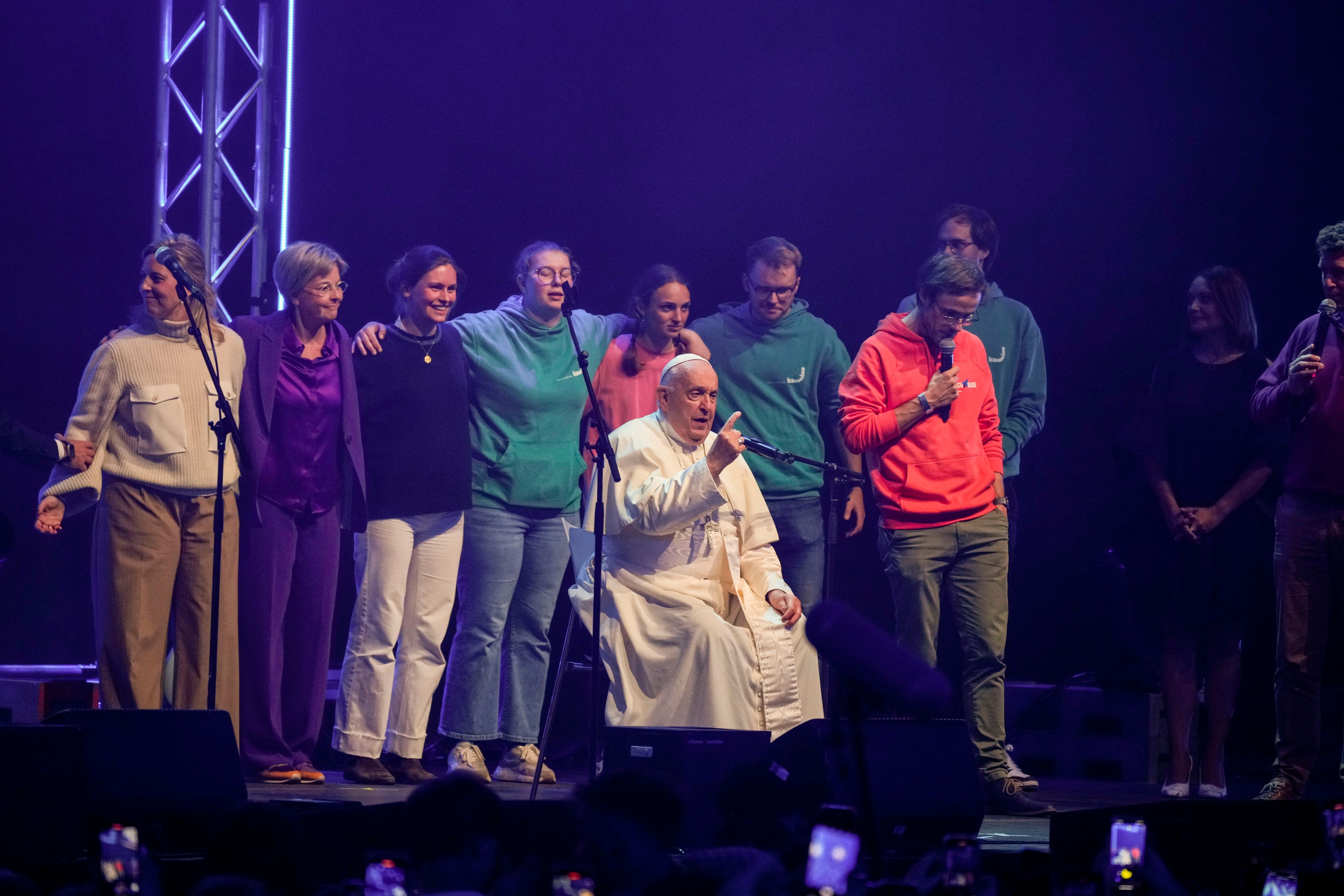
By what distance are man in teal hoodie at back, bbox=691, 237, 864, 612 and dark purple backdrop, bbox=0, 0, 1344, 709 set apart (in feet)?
3.59

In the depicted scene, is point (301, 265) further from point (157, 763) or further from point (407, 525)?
point (157, 763)

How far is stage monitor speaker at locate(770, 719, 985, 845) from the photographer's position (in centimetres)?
440

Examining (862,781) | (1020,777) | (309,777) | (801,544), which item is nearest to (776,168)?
(801,544)

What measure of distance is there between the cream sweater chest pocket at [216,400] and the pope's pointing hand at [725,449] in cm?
176

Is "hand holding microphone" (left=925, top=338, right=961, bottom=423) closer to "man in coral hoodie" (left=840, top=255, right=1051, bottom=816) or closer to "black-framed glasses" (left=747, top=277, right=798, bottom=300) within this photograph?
"man in coral hoodie" (left=840, top=255, right=1051, bottom=816)

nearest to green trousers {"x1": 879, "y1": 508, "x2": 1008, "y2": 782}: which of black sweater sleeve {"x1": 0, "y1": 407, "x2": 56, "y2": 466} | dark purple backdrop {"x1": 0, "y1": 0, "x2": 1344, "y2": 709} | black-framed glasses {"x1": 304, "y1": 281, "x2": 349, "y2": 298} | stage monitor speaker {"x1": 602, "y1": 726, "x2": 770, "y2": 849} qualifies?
stage monitor speaker {"x1": 602, "y1": 726, "x2": 770, "y2": 849}

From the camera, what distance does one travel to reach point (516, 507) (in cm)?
612

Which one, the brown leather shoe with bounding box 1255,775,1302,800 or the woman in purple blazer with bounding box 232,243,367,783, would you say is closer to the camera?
the brown leather shoe with bounding box 1255,775,1302,800

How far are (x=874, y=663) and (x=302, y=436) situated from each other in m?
2.91

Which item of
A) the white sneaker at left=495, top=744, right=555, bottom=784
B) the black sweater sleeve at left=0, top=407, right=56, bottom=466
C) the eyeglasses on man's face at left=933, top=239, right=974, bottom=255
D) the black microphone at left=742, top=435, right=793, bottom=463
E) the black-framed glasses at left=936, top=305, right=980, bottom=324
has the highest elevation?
the eyeglasses on man's face at left=933, top=239, right=974, bottom=255

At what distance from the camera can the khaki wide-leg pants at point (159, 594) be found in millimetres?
5426

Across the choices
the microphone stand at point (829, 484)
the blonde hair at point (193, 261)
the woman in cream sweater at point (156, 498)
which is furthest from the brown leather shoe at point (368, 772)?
the microphone stand at point (829, 484)

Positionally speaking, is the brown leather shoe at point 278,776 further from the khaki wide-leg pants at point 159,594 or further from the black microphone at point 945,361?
the black microphone at point 945,361

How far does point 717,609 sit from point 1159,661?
2.32m
